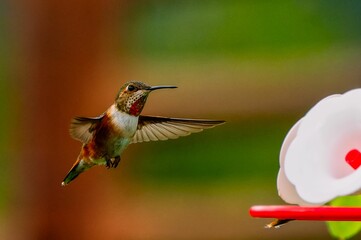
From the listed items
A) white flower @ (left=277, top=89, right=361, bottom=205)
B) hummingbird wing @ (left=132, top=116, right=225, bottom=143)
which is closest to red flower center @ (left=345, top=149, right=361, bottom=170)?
white flower @ (left=277, top=89, right=361, bottom=205)

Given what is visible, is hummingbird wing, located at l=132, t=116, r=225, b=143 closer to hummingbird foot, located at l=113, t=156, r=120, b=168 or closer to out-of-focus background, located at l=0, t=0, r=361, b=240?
hummingbird foot, located at l=113, t=156, r=120, b=168

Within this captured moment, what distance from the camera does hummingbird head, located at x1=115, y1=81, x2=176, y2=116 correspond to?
852 mm

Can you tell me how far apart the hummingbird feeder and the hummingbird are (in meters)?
0.13

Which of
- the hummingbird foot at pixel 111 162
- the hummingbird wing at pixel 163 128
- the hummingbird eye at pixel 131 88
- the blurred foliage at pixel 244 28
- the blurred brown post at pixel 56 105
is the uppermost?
the blurred foliage at pixel 244 28

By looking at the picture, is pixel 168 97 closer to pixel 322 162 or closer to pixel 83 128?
pixel 322 162

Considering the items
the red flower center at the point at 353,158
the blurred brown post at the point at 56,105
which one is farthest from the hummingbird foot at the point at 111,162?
the blurred brown post at the point at 56,105

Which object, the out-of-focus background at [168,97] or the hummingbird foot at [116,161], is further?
the out-of-focus background at [168,97]

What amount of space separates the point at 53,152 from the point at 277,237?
84 centimetres

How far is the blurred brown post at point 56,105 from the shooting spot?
2.38 metres

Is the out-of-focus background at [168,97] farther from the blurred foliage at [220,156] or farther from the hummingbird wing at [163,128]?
the hummingbird wing at [163,128]

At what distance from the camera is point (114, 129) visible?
2.83 feet

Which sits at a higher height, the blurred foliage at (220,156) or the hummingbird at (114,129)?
the blurred foliage at (220,156)

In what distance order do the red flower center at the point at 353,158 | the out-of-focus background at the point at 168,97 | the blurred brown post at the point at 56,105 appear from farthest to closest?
the out-of-focus background at the point at 168,97, the blurred brown post at the point at 56,105, the red flower center at the point at 353,158

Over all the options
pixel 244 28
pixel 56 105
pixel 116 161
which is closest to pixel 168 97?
pixel 56 105
